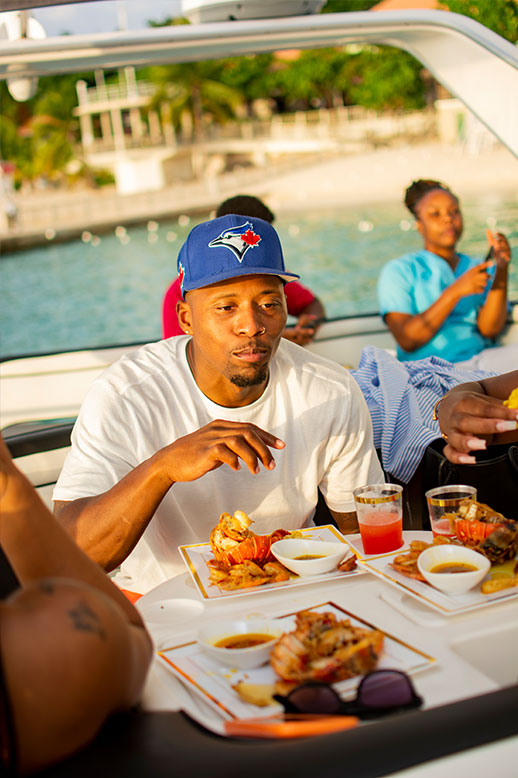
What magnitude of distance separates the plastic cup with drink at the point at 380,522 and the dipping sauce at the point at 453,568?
0.64ft

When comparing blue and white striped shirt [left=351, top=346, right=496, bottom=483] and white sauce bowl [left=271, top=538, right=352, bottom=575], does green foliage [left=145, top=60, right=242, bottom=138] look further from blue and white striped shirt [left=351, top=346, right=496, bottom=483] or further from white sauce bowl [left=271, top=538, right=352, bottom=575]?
white sauce bowl [left=271, top=538, right=352, bottom=575]

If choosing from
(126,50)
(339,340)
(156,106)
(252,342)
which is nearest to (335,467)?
(252,342)

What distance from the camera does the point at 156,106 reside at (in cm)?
4362

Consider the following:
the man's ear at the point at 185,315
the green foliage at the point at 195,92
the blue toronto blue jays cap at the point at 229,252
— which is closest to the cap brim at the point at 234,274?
the blue toronto blue jays cap at the point at 229,252


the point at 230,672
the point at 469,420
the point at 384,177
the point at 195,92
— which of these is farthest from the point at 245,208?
the point at 195,92

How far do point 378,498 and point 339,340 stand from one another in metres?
2.99

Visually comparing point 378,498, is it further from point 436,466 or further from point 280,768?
point 436,466

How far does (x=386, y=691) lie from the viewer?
122cm

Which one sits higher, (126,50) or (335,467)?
(126,50)

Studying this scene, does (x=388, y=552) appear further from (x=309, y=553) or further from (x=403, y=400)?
(x=403, y=400)

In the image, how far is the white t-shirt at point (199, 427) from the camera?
2.12 m

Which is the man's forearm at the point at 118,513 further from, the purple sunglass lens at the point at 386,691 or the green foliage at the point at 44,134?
the green foliage at the point at 44,134

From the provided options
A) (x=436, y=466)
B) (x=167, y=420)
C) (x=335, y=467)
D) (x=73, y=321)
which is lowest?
(x=73, y=321)

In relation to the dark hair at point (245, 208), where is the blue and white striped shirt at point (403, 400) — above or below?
below
